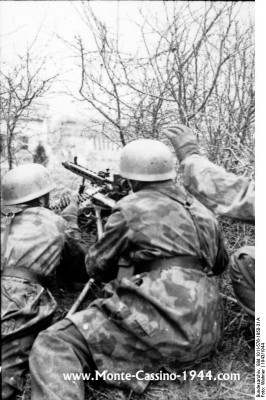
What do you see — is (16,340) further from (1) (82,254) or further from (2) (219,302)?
(2) (219,302)

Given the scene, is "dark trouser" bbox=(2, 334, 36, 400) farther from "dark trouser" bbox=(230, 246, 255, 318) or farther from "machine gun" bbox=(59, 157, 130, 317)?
"dark trouser" bbox=(230, 246, 255, 318)

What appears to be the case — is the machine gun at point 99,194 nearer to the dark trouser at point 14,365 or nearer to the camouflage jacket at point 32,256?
the camouflage jacket at point 32,256

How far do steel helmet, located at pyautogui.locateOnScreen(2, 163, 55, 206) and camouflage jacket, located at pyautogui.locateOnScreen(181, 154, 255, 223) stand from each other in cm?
144

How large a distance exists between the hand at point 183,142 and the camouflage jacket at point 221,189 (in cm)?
16

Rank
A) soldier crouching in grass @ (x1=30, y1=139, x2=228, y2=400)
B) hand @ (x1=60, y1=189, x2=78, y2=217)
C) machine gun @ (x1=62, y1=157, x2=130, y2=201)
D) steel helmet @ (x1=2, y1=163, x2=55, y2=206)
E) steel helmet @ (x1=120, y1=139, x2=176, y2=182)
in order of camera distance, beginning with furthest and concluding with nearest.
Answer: hand @ (x1=60, y1=189, x2=78, y2=217) → machine gun @ (x1=62, y1=157, x2=130, y2=201) → steel helmet @ (x1=2, y1=163, x2=55, y2=206) → steel helmet @ (x1=120, y1=139, x2=176, y2=182) → soldier crouching in grass @ (x1=30, y1=139, x2=228, y2=400)

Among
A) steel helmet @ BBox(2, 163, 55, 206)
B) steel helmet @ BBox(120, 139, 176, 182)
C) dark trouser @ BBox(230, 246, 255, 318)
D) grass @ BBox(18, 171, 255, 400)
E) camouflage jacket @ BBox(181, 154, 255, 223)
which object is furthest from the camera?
steel helmet @ BBox(2, 163, 55, 206)

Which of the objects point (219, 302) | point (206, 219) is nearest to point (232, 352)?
point (219, 302)

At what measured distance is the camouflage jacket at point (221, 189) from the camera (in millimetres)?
3113

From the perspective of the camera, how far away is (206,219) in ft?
11.8

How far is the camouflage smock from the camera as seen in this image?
128 inches

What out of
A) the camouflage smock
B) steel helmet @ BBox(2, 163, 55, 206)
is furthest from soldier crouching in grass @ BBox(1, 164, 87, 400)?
the camouflage smock

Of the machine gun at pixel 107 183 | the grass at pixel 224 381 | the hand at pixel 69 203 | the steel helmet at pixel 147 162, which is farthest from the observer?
the hand at pixel 69 203

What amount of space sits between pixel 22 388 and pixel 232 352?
1.69 meters

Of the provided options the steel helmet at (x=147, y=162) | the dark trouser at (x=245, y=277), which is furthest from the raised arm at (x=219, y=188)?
the dark trouser at (x=245, y=277)
